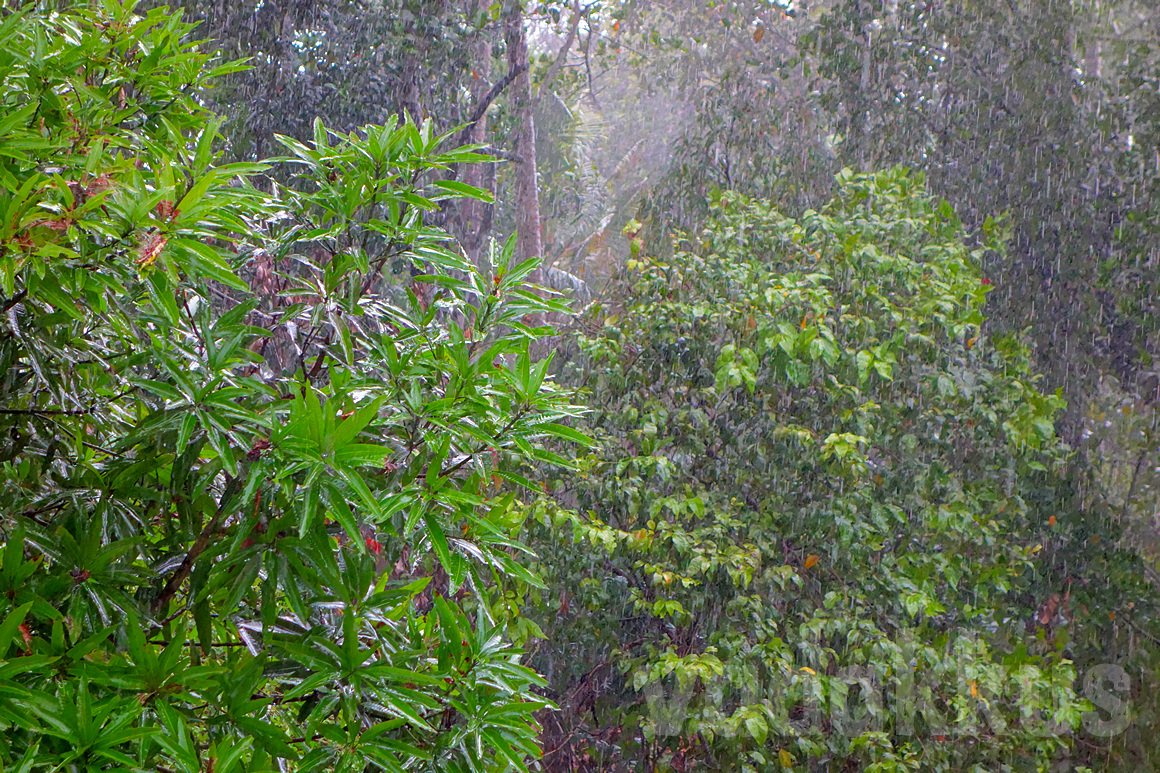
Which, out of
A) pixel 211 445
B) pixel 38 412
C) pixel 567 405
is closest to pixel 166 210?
pixel 211 445

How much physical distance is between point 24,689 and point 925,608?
3.62 meters

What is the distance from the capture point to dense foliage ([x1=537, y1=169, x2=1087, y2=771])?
4.12 meters

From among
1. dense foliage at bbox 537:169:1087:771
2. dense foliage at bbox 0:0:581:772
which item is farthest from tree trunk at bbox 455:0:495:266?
dense foliage at bbox 0:0:581:772

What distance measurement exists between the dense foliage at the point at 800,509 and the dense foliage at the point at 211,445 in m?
2.35

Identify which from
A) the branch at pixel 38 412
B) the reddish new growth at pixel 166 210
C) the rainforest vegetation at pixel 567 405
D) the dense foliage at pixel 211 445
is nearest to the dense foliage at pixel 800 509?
the rainforest vegetation at pixel 567 405

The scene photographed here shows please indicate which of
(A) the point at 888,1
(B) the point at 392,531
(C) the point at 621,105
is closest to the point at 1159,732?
(A) the point at 888,1

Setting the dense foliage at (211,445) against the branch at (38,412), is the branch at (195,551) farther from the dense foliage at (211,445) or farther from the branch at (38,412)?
the branch at (38,412)

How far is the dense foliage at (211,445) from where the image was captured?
1.35 metres

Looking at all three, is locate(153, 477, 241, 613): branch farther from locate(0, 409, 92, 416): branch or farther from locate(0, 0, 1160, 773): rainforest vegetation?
locate(0, 409, 92, 416): branch

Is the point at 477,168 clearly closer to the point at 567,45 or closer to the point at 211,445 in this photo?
the point at 567,45

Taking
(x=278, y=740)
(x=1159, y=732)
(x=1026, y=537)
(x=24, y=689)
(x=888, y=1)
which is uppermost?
(x=888, y=1)

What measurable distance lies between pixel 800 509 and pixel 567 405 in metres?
3.02

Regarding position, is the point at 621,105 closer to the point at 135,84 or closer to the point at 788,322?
the point at 788,322

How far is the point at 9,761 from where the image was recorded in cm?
129
